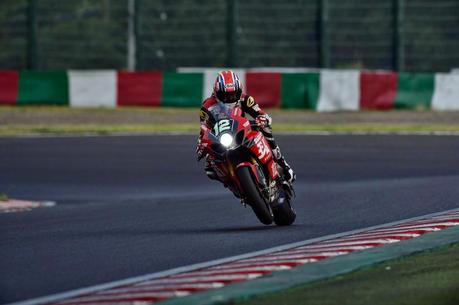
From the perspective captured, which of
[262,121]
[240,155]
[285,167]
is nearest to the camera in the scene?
[240,155]

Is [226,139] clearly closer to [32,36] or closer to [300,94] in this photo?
[300,94]

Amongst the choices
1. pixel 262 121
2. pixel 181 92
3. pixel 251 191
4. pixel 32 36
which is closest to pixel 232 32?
pixel 181 92

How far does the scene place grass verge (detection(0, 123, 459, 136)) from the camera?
80.9ft

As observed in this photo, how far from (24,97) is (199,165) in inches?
426

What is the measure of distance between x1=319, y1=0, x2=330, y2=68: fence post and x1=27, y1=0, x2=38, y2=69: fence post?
277 inches

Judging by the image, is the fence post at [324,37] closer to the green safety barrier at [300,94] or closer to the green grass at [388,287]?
the green safety barrier at [300,94]

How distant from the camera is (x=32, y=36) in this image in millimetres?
31703

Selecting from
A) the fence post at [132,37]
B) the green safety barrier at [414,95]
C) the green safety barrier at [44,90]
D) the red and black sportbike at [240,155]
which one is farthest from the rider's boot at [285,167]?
the fence post at [132,37]

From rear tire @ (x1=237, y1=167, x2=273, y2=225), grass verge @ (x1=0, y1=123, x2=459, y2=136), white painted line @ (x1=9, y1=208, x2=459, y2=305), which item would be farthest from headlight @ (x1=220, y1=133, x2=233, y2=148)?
grass verge @ (x1=0, y1=123, x2=459, y2=136)

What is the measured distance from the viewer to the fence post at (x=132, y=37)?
3222 centimetres

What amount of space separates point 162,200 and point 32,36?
17.4 metres

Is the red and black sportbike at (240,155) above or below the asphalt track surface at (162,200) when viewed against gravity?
above

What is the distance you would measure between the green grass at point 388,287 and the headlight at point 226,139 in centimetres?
258

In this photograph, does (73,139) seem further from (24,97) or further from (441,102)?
(441,102)
